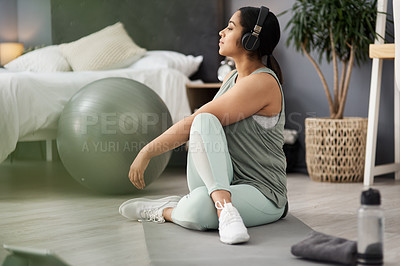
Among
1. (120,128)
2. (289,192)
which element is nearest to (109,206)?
(120,128)

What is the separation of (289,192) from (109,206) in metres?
0.91

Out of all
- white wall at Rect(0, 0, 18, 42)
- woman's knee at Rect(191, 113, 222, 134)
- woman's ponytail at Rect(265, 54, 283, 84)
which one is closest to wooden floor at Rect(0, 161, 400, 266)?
woman's knee at Rect(191, 113, 222, 134)

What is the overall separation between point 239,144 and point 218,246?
40 cm

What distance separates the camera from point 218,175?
1.67 meters

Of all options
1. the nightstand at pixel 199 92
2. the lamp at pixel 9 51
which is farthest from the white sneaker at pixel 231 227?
the lamp at pixel 9 51

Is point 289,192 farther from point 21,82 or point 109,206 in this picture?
point 21,82

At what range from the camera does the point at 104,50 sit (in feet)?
11.2

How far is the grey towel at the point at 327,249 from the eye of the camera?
4.35ft

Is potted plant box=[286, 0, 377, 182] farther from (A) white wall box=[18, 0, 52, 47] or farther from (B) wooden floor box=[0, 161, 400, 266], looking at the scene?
(A) white wall box=[18, 0, 52, 47]

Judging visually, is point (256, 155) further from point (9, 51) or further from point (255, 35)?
point (9, 51)

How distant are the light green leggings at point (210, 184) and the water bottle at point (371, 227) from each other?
49 cm

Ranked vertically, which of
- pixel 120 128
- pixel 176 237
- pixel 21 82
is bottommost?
pixel 176 237

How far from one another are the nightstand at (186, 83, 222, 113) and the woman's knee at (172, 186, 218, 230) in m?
1.72

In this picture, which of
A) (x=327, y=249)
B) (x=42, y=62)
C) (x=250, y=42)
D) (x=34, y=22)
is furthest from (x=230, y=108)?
(x=34, y=22)
